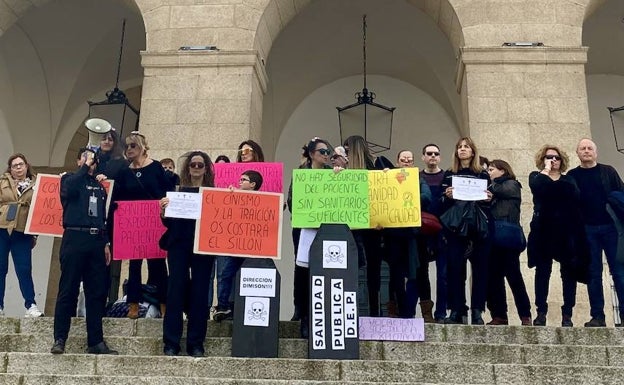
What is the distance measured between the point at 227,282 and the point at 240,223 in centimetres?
69

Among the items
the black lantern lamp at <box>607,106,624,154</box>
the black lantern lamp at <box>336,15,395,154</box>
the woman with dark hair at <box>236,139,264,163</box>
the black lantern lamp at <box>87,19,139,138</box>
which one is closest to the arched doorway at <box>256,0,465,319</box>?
the black lantern lamp at <box>336,15,395,154</box>

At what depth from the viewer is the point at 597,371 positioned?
15.3ft

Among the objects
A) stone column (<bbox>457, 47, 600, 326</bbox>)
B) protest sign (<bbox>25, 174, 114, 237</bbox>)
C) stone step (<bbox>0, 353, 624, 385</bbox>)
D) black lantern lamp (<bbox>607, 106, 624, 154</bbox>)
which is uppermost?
black lantern lamp (<bbox>607, 106, 624, 154</bbox>)

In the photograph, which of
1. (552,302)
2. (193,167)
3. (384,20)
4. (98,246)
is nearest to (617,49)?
(384,20)

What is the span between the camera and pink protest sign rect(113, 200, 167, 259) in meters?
6.15

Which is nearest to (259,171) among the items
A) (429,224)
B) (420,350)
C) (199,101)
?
(429,224)

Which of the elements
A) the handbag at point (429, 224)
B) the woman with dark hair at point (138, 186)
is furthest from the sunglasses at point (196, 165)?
the handbag at point (429, 224)

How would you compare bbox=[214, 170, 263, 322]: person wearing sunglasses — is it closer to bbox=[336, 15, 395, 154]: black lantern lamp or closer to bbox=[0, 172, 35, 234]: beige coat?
bbox=[0, 172, 35, 234]: beige coat

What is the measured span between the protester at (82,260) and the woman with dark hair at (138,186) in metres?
0.71

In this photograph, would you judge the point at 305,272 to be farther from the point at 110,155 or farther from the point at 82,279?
the point at 110,155

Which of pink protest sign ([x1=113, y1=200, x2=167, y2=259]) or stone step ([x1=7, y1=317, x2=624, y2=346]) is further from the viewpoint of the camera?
pink protest sign ([x1=113, y1=200, x2=167, y2=259])

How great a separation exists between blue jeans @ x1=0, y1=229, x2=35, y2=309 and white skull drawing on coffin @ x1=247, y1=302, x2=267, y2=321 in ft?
8.24

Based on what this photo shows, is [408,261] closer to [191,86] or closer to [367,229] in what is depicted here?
[367,229]

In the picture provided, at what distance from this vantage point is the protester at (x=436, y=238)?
6.20m
